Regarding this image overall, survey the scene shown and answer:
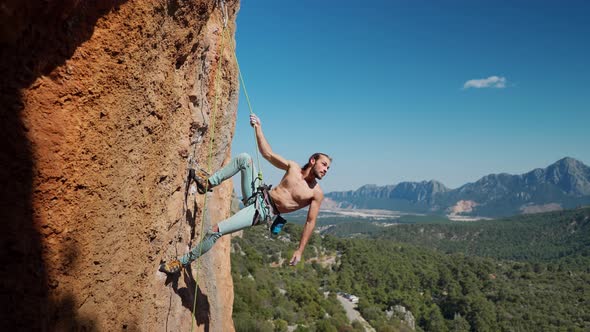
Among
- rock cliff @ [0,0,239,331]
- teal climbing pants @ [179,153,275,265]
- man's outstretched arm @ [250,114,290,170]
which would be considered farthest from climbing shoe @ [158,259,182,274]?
man's outstretched arm @ [250,114,290,170]

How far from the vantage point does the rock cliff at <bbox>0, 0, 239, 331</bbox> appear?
9.44 ft

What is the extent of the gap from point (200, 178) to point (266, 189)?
1052mm

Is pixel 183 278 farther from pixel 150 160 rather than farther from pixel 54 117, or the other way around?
pixel 54 117

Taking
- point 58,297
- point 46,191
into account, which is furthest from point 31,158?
point 58,297

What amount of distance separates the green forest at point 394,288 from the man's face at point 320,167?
79.4 ft

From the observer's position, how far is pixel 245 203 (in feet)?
20.2

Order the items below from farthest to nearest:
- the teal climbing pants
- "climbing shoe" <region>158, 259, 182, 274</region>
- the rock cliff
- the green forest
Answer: the green forest
the teal climbing pants
"climbing shoe" <region>158, 259, 182, 274</region>
the rock cliff

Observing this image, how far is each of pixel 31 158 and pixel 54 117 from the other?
0.37 metres

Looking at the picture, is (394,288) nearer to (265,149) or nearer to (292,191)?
(292,191)

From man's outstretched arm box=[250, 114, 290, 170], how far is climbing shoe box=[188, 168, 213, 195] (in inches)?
38.8

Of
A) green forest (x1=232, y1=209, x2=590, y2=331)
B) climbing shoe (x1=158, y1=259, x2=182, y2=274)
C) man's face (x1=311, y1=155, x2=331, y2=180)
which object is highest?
man's face (x1=311, y1=155, x2=331, y2=180)

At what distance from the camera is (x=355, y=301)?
64125mm

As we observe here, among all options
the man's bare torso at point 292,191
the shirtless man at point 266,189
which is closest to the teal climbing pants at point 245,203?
the shirtless man at point 266,189

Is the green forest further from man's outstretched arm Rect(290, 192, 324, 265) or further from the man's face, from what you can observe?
the man's face
